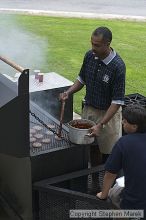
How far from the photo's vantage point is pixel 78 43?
10.2 meters

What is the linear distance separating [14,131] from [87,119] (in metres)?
1.04

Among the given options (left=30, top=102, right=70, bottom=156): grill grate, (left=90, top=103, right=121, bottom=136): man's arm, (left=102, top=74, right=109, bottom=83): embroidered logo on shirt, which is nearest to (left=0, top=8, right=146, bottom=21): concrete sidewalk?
(left=30, top=102, right=70, bottom=156): grill grate

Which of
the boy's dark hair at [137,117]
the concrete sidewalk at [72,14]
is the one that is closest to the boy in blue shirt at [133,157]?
the boy's dark hair at [137,117]

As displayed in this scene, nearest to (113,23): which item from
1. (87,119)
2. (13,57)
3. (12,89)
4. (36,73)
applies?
(13,57)

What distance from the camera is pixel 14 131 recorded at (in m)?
3.03

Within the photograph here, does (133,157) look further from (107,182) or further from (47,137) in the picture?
(47,137)

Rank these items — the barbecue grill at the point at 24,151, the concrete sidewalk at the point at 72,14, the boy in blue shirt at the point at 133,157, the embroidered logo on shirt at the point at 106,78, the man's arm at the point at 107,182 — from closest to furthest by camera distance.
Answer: the boy in blue shirt at the point at 133,157 < the man's arm at the point at 107,182 < the barbecue grill at the point at 24,151 < the embroidered logo on shirt at the point at 106,78 < the concrete sidewalk at the point at 72,14

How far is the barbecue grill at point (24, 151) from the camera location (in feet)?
9.79

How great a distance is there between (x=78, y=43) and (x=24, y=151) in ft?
24.1

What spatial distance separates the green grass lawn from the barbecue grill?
2.74m

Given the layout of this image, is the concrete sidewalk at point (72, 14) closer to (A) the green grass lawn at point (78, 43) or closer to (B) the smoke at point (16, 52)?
(A) the green grass lawn at point (78, 43)

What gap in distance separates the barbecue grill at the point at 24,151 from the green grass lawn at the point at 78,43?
108 inches

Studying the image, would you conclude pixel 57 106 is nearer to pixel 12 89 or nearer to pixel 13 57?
pixel 12 89

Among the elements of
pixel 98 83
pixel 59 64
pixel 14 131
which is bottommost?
pixel 59 64
